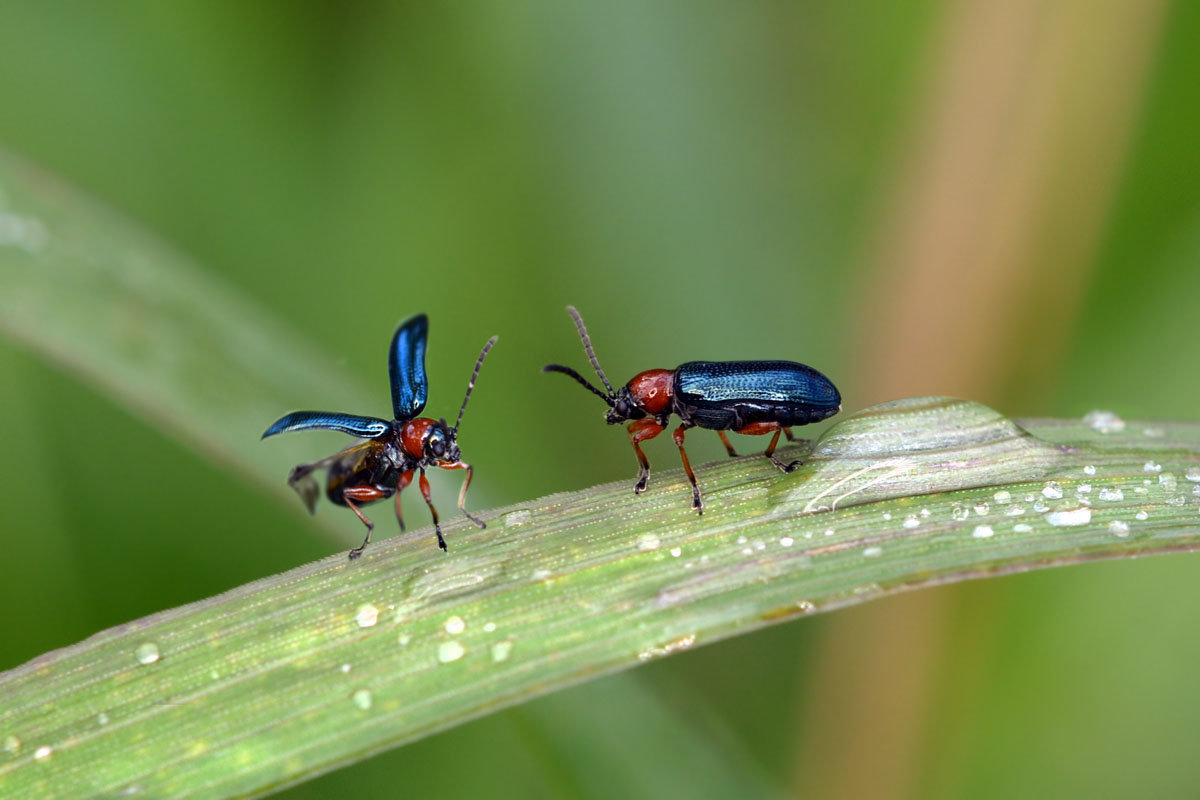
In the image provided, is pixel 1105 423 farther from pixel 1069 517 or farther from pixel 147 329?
pixel 147 329

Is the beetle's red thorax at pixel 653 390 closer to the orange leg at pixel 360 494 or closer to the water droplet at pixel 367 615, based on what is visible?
the orange leg at pixel 360 494

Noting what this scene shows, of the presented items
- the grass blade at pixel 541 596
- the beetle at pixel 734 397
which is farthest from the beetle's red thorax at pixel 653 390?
the grass blade at pixel 541 596

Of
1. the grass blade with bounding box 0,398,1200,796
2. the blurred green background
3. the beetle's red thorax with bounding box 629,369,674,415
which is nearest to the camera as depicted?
the grass blade with bounding box 0,398,1200,796

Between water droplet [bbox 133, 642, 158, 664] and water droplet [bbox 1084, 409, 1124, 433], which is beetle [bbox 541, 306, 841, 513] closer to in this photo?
water droplet [bbox 1084, 409, 1124, 433]

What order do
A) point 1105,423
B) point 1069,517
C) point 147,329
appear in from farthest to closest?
point 147,329 → point 1105,423 → point 1069,517

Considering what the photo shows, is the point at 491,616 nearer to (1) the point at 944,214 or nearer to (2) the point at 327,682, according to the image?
(2) the point at 327,682

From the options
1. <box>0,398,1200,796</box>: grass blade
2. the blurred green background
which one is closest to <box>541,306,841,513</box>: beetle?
the blurred green background

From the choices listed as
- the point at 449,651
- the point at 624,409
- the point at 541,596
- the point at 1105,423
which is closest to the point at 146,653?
the point at 449,651

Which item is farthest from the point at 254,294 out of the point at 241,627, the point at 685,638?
the point at 685,638

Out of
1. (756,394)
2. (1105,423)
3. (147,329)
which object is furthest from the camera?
(756,394)
